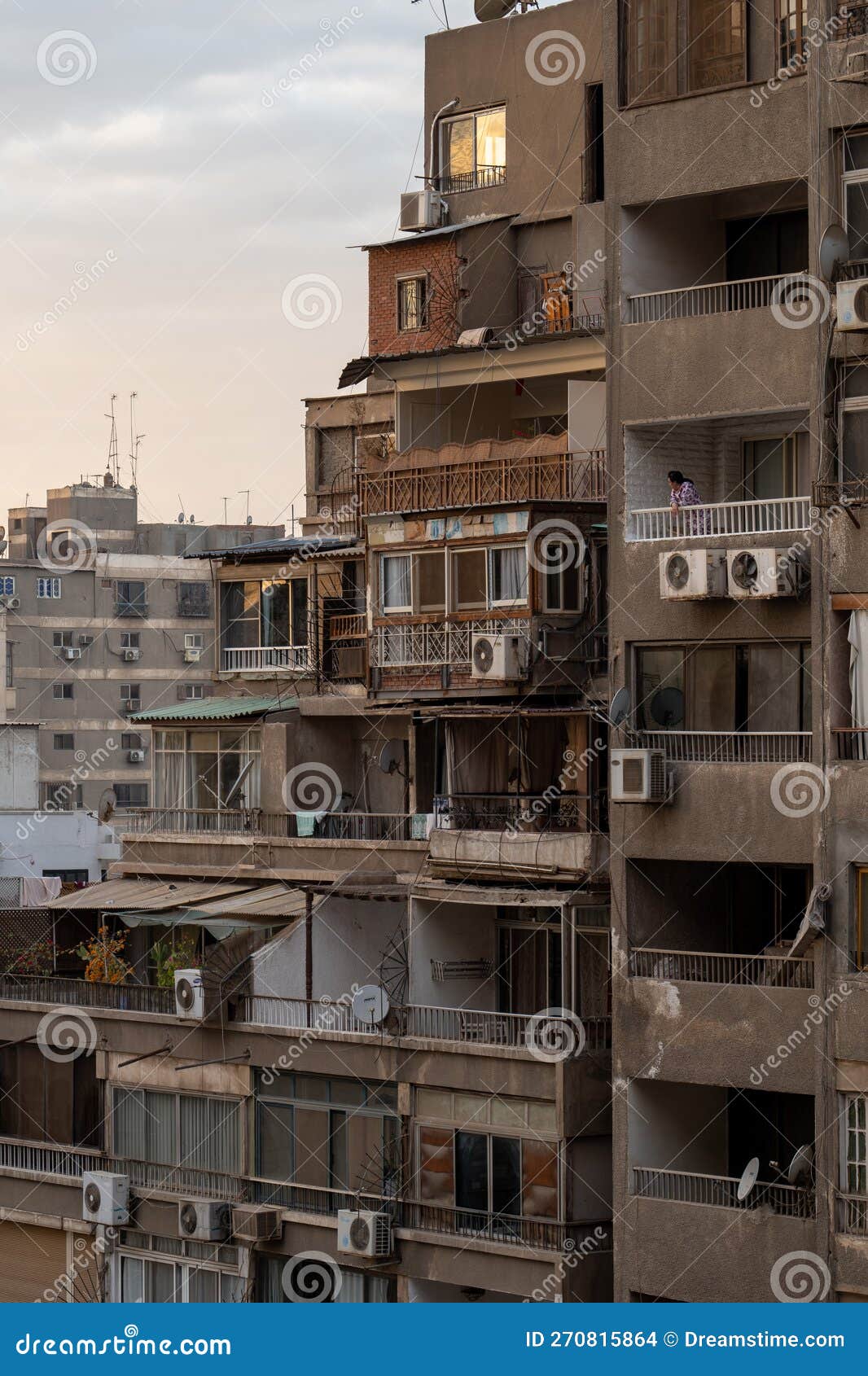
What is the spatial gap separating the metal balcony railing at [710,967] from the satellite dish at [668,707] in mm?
2733

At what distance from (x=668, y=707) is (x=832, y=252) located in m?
5.84

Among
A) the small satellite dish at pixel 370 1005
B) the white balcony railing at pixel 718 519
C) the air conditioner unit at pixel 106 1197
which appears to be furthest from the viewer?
the air conditioner unit at pixel 106 1197

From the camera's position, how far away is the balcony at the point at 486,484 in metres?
33.2

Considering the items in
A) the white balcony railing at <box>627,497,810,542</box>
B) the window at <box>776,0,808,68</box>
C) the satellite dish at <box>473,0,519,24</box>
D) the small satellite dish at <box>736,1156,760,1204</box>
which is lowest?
the small satellite dish at <box>736,1156,760,1204</box>

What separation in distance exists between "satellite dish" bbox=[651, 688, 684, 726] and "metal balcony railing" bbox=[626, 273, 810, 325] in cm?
444

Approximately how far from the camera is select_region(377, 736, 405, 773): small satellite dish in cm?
3722

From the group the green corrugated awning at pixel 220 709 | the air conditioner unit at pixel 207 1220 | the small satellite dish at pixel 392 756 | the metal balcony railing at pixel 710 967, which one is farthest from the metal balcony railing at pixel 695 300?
the air conditioner unit at pixel 207 1220

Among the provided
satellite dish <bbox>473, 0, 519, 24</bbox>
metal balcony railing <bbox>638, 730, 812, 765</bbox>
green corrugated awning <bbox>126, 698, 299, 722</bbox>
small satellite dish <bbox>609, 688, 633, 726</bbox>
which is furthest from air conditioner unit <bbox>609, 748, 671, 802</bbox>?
satellite dish <bbox>473, 0, 519, 24</bbox>

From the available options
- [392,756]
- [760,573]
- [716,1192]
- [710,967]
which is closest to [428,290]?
[392,756]

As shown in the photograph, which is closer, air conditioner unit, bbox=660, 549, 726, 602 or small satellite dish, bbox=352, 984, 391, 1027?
air conditioner unit, bbox=660, 549, 726, 602

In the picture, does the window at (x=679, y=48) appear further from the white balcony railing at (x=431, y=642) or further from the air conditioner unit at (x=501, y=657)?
the white balcony railing at (x=431, y=642)

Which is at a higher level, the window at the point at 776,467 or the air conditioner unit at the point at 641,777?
the window at the point at 776,467

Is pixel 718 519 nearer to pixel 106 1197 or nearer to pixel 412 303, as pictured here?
pixel 412 303

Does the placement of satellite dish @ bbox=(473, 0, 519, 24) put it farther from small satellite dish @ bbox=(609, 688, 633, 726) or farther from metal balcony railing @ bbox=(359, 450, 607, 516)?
small satellite dish @ bbox=(609, 688, 633, 726)
